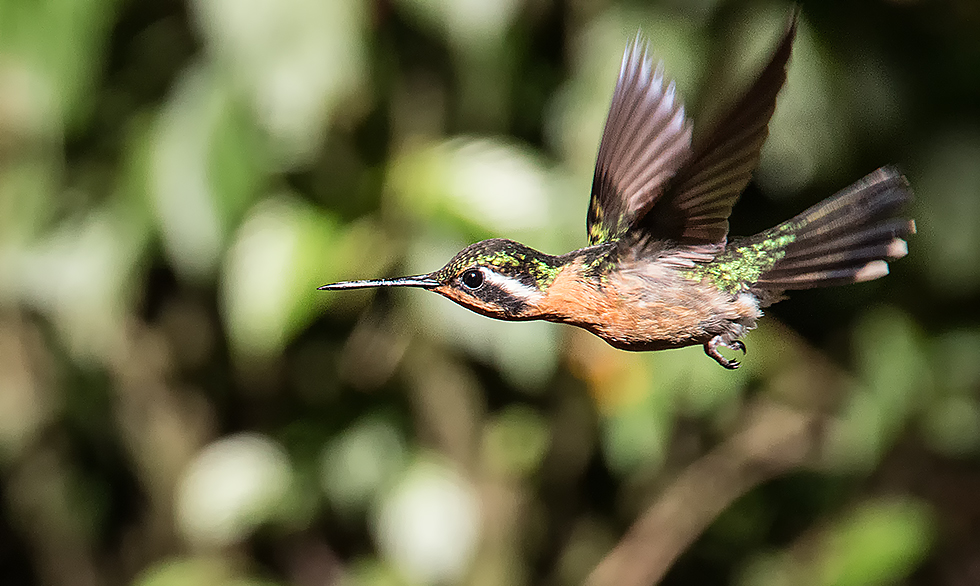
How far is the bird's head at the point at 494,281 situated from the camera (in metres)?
0.26

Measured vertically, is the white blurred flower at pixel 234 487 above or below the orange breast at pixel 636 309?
above

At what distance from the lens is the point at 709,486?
4.59 feet

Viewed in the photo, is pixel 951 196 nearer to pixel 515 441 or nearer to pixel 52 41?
pixel 515 441

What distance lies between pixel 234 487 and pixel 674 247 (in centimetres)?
107

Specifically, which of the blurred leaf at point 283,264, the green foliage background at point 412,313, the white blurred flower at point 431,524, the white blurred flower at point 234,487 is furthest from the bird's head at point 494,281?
the white blurred flower at point 234,487

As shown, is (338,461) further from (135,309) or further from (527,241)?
(527,241)

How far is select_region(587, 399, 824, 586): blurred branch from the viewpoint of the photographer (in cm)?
134

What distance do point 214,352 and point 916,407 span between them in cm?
103

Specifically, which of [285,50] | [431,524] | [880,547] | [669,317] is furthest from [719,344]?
[880,547]

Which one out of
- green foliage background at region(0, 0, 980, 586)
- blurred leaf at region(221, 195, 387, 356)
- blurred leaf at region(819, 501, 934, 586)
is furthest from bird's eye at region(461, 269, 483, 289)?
blurred leaf at region(819, 501, 934, 586)

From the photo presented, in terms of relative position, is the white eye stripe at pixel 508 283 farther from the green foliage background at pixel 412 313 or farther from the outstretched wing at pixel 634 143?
the green foliage background at pixel 412 313

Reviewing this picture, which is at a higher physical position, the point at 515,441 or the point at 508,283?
the point at 515,441

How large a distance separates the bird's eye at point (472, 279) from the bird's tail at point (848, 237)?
→ 0.10m

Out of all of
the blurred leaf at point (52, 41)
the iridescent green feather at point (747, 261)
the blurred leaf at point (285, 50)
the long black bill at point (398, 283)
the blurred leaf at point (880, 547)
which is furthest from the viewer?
the blurred leaf at point (880, 547)
